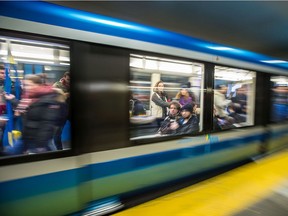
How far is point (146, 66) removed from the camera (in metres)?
2.39

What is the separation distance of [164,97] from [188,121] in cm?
57

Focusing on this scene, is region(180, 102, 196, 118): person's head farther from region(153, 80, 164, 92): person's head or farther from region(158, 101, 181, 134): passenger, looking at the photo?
region(153, 80, 164, 92): person's head

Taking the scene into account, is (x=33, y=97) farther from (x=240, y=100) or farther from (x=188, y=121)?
(x=240, y=100)

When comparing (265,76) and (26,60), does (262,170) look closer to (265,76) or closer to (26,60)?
(265,76)

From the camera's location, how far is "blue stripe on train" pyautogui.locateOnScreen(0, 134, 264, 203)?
1641mm

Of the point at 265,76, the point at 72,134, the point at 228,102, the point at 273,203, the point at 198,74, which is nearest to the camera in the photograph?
the point at 72,134

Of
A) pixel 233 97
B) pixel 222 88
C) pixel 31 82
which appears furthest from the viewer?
pixel 233 97

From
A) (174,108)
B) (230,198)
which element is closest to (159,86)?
(174,108)

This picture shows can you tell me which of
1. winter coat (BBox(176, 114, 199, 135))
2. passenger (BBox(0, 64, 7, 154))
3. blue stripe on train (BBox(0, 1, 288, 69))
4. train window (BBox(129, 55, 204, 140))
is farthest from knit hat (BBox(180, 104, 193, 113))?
passenger (BBox(0, 64, 7, 154))

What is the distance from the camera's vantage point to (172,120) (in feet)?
9.12

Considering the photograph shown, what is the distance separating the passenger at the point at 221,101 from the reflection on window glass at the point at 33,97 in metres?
2.31

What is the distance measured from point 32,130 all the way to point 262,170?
3.37m

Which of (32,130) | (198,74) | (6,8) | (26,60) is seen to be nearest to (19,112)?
(32,130)

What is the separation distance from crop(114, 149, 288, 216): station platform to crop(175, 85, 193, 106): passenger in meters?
1.14
